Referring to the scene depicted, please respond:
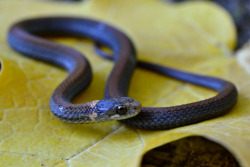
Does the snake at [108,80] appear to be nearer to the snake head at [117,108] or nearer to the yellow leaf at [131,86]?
the snake head at [117,108]

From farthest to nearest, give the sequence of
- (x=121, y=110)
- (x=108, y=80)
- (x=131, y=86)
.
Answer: (x=131, y=86), (x=108, y=80), (x=121, y=110)

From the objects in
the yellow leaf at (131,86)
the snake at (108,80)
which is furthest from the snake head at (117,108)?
the yellow leaf at (131,86)

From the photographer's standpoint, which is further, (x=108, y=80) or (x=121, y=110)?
(x=108, y=80)

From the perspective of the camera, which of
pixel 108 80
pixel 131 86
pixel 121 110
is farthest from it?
pixel 131 86

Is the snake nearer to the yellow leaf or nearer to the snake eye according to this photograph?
the snake eye

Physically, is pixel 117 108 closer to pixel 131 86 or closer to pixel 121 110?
pixel 121 110

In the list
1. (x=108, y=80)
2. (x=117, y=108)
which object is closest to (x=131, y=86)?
(x=108, y=80)
